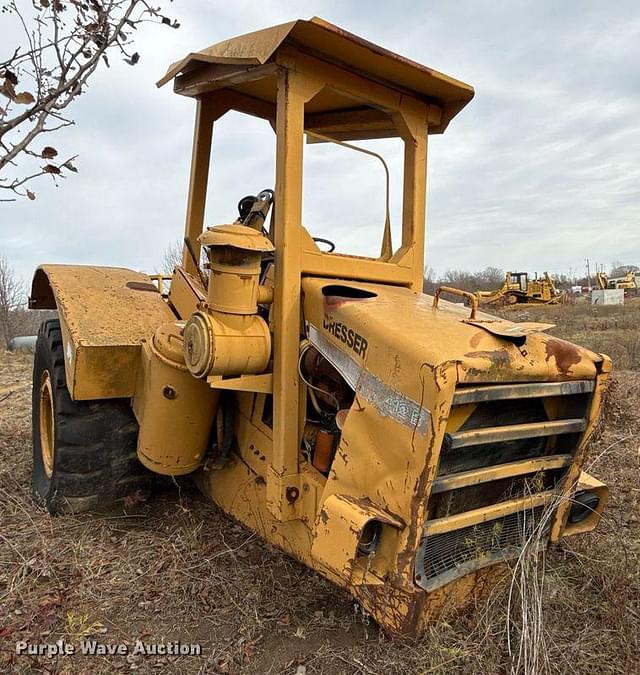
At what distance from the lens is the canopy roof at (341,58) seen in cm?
234

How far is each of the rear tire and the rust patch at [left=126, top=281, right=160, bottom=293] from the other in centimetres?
55

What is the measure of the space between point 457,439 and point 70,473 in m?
2.17

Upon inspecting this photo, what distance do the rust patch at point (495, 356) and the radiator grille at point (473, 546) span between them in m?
0.63

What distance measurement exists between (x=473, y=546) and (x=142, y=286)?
2.42m

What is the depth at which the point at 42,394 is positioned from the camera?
3.80 metres

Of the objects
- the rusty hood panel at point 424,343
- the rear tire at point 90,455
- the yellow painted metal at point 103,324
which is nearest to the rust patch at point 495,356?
the rusty hood panel at point 424,343

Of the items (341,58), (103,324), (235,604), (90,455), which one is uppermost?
(341,58)

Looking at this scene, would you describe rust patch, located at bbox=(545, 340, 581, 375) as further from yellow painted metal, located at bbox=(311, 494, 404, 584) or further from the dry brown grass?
the dry brown grass

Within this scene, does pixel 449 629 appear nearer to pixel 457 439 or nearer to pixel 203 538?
pixel 457 439

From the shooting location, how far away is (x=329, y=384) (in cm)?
260

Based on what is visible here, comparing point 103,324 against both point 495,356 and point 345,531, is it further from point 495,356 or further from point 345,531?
point 495,356

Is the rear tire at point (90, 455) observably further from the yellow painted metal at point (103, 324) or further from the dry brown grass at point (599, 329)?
the dry brown grass at point (599, 329)

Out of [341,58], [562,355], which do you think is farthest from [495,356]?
[341,58]

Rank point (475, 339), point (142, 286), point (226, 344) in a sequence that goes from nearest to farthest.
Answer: point (475, 339) → point (226, 344) → point (142, 286)
